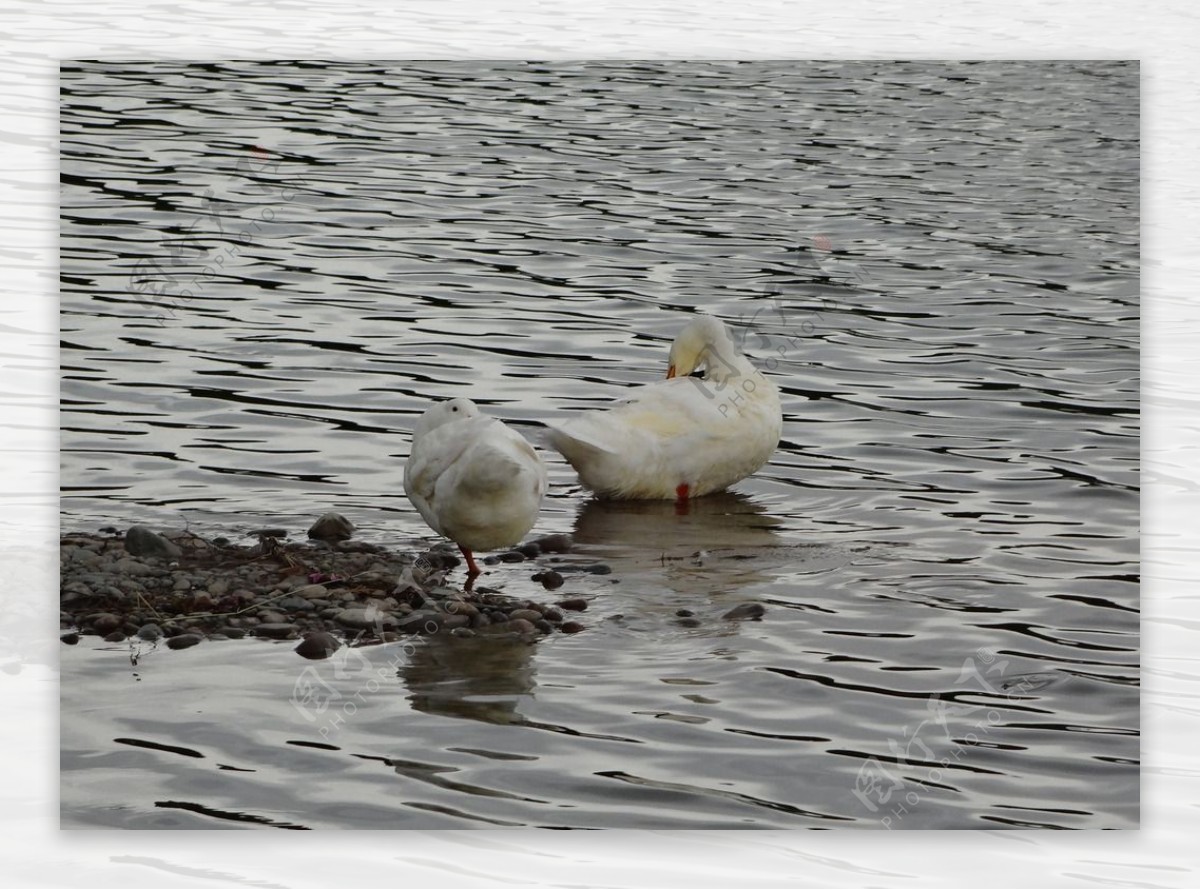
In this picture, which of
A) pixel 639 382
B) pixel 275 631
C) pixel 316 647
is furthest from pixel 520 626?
pixel 639 382

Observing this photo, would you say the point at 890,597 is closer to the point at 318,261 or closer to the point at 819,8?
the point at 819,8

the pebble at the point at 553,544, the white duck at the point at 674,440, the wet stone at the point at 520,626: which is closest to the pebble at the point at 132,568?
the wet stone at the point at 520,626

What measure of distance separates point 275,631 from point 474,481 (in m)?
0.92

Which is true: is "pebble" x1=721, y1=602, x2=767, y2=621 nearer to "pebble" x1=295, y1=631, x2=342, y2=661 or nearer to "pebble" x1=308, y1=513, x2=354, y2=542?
"pebble" x1=295, y1=631, x2=342, y2=661

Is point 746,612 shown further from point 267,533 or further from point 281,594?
point 267,533

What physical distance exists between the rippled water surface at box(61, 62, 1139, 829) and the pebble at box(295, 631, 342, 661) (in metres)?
0.15

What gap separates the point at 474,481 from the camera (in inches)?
268

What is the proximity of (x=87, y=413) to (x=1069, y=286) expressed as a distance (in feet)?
14.7

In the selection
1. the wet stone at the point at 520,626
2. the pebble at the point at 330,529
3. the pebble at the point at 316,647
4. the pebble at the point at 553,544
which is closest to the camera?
the pebble at the point at 316,647

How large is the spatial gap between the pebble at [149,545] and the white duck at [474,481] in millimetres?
954

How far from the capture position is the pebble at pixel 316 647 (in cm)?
629

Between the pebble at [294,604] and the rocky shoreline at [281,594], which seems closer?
the rocky shoreline at [281,594]

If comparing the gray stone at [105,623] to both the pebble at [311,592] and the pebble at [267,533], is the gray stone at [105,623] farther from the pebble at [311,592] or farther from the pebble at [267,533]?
the pebble at [267,533]

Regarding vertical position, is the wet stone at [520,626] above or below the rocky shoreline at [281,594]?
below
